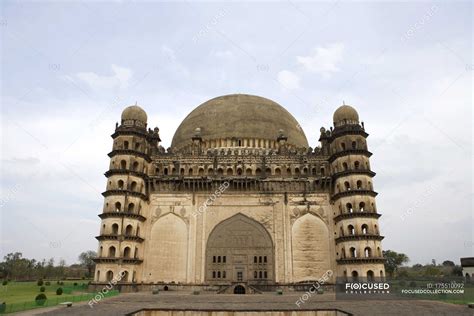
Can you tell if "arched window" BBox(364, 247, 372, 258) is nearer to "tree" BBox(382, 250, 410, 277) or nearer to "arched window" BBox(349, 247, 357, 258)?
"arched window" BBox(349, 247, 357, 258)

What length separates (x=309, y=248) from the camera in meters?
38.0

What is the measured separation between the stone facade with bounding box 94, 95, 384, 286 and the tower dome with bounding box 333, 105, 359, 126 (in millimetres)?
120

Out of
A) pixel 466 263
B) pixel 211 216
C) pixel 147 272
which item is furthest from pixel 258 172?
pixel 466 263

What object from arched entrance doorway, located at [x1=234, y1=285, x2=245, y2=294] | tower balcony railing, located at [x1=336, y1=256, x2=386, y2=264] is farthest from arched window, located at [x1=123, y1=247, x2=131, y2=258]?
tower balcony railing, located at [x1=336, y1=256, x2=386, y2=264]

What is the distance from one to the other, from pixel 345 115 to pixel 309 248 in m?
15.5

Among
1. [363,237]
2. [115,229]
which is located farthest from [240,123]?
[363,237]

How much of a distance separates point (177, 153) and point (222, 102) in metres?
12.5

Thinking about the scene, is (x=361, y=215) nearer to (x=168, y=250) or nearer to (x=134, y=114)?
(x=168, y=250)

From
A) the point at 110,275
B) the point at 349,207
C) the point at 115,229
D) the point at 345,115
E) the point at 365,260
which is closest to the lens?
the point at 365,260

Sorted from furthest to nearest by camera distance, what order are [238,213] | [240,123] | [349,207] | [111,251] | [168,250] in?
[240,123] < [238,213] < [168,250] < [349,207] < [111,251]

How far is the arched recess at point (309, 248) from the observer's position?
3712 cm

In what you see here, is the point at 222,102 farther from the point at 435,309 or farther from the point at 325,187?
the point at 435,309

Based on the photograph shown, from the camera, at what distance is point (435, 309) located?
22281mm

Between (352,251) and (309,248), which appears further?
(309,248)
